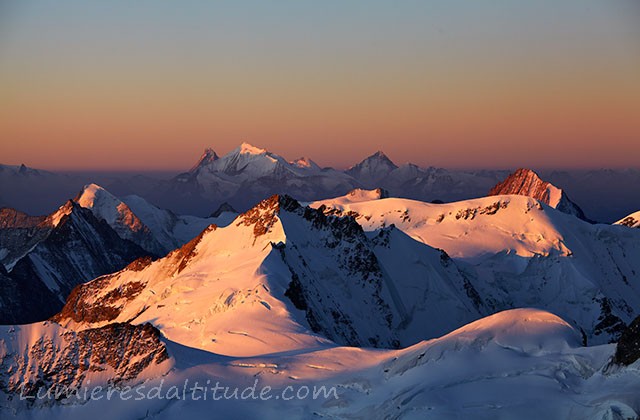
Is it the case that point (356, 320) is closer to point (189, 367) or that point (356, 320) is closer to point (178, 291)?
point (178, 291)

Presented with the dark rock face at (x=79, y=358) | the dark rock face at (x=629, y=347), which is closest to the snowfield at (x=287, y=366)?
the dark rock face at (x=79, y=358)

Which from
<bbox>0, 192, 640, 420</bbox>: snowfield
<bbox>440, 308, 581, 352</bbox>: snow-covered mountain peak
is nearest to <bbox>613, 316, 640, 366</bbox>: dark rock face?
<bbox>0, 192, 640, 420</bbox>: snowfield

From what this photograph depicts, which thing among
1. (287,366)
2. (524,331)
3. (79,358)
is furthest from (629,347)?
(79,358)

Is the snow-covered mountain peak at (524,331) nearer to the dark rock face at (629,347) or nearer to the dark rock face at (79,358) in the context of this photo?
the dark rock face at (629,347)

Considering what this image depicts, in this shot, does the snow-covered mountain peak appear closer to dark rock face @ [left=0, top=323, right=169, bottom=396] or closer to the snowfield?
the snowfield

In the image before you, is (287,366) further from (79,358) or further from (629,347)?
(629,347)

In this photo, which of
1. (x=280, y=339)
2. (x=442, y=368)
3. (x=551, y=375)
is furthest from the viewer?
(x=280, y=339)

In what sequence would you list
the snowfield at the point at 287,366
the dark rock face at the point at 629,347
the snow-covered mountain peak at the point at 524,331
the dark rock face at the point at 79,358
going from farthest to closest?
the dark rock face at the point at 79,358
the snow-covered mountain peak at the point at 524,331
the snowfield at the point at 287,366
the dark rock face at the point at 629,347

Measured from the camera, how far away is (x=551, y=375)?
5800cm

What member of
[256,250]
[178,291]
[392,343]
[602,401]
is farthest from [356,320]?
[602,401]

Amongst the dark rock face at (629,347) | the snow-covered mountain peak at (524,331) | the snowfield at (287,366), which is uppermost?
the dark rock face at (629,347)

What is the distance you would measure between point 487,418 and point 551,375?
261 inches

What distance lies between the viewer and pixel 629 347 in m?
54.3

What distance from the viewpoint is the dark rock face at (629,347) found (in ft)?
176
